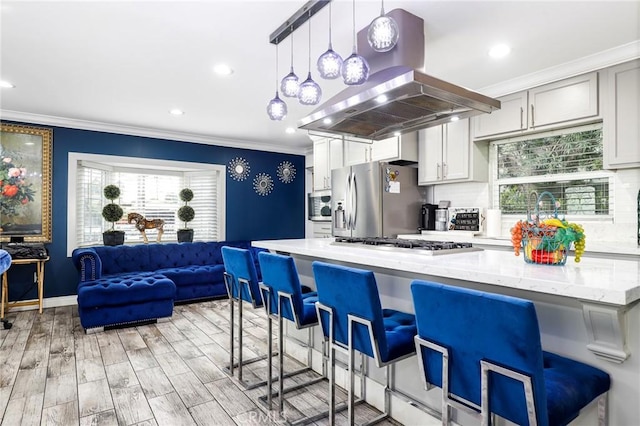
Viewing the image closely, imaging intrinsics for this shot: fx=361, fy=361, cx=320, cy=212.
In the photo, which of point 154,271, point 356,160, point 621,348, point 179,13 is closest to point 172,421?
point 621,348

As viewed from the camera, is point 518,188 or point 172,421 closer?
point 172,421

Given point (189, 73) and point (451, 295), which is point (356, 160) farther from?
point (451, 295)

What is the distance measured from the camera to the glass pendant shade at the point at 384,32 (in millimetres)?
1801

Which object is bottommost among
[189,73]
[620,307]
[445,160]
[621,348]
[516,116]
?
[621,348]

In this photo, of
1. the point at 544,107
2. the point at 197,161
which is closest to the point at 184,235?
the point at 197,161

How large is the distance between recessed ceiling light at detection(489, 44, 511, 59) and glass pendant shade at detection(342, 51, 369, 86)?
4.69 feet

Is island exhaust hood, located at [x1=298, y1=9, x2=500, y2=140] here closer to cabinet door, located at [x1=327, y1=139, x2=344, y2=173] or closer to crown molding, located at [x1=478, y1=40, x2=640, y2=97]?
crown molding, located at [x1=478, y1=40, x2=640, y2=97]

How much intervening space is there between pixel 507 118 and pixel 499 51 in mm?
887

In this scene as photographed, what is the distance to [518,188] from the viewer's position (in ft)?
12.5

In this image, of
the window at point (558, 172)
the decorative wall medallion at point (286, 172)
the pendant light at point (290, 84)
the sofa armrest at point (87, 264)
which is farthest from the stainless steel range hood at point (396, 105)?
the decorative wall medallion at point (286, 172)

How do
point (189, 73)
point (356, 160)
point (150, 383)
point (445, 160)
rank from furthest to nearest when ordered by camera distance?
point (356, 160) < point (445, 160) < point (189, 73) < point (150, 383)

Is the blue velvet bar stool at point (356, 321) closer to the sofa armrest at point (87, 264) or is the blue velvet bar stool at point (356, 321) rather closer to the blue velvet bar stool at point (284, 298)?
the blue velvet bar stool at point (284, 298)

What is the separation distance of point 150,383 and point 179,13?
8.41 feet

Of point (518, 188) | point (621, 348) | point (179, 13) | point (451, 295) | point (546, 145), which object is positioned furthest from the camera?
point (518, 188)
